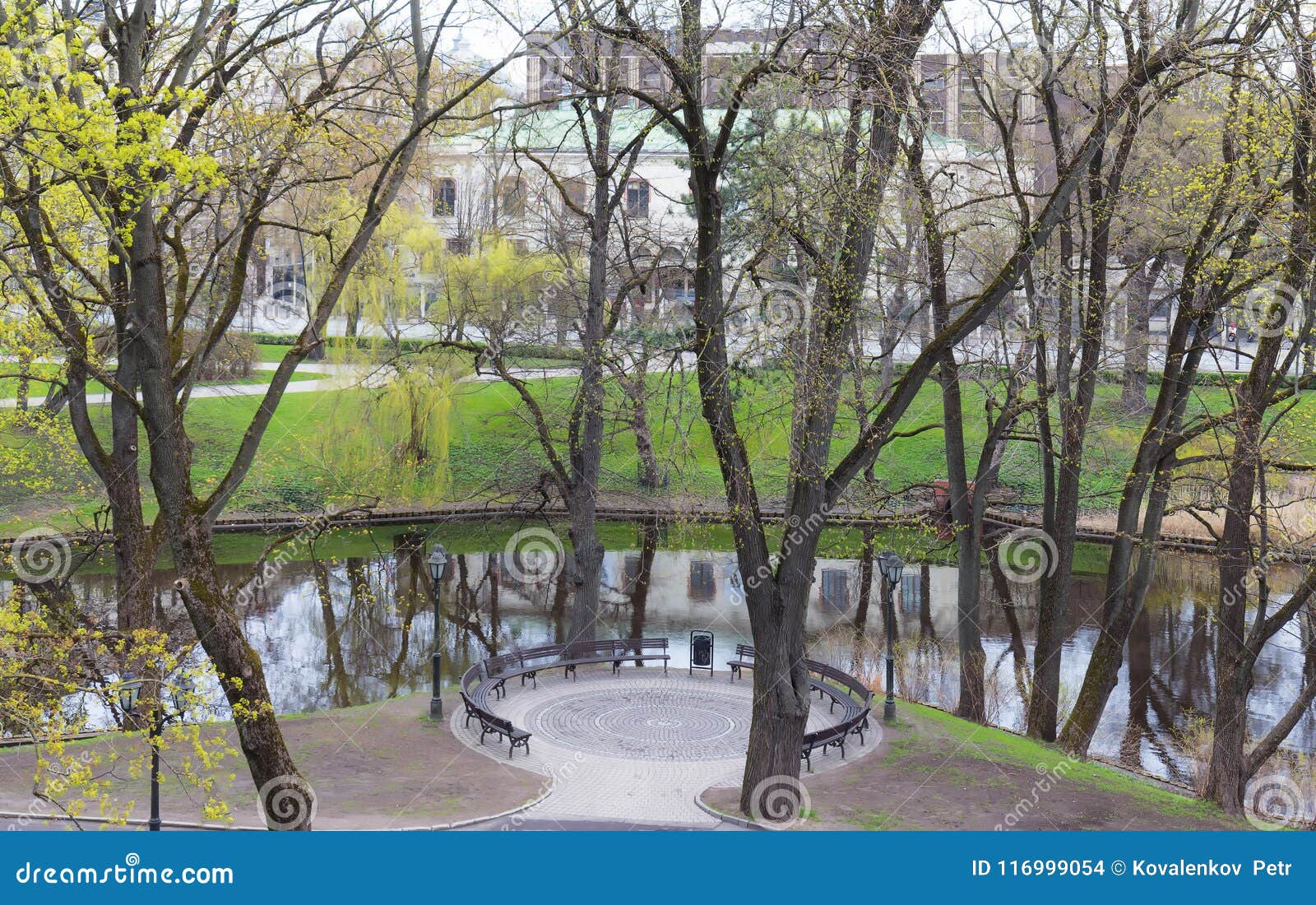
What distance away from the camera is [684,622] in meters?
21.7

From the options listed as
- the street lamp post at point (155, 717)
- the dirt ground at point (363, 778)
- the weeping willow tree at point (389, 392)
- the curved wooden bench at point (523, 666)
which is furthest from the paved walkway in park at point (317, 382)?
the street lamp post at point (155, 717)

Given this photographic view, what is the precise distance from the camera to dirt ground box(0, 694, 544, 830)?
10531 mm

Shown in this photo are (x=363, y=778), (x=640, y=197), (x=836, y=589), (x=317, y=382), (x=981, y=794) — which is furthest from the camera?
(x=640, y=197)

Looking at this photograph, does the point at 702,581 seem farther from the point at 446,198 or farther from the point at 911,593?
the point at 446,198

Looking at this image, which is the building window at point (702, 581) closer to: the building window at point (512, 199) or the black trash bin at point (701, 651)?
the black trash bin at point (701, 651)

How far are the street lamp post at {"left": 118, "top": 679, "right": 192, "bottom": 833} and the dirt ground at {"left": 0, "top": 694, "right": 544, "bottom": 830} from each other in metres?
0.50

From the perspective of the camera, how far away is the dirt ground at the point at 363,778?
10531 mm

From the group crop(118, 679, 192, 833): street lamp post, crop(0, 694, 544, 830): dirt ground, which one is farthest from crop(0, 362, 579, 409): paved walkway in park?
crop(118, 679, 192, 833): street lamp post

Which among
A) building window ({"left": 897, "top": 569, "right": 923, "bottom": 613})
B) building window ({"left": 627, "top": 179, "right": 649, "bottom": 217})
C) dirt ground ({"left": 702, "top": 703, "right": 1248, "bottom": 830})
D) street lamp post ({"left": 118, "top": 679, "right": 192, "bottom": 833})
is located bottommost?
A: building window ({"left": 897, "top": 569, "right": 923, "bottom": 613})

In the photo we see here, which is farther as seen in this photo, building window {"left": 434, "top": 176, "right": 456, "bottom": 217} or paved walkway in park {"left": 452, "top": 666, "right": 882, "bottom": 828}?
building window {"left": 434, "top": 176, "right": 456, "bottom": 217}

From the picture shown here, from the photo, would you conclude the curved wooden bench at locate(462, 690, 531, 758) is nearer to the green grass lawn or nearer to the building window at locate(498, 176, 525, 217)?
the green grass lawn

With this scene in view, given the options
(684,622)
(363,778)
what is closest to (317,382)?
(684,622)

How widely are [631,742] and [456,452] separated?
20.2m

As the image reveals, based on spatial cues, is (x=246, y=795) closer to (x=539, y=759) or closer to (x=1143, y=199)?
(x=539, y=759)
